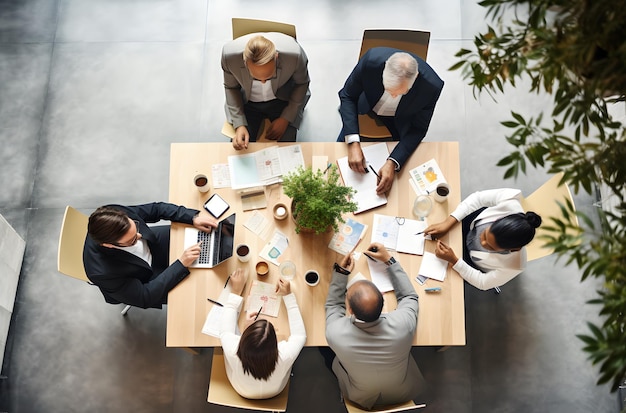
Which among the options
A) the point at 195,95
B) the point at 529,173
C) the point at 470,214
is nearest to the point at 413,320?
the point at 470,214

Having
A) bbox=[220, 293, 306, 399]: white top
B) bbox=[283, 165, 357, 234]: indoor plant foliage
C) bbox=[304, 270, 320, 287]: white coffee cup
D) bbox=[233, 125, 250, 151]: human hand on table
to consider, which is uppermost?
bbox=[233, 125, 250, 151]: human hand on table

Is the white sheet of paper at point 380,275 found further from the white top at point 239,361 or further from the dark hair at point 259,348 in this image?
the dark hair at point 259,348

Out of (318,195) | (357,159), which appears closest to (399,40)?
(357,159)

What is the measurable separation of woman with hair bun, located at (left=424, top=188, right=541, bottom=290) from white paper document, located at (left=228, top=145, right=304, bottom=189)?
33.7 inches

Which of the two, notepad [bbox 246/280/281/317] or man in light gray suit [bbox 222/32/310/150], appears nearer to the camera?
notepad [bbox 246/280/281/317]

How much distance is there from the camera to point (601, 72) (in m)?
1.26

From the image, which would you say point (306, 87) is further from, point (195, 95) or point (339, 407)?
point (339, 407)

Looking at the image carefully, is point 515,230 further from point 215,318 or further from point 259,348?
point 215,318

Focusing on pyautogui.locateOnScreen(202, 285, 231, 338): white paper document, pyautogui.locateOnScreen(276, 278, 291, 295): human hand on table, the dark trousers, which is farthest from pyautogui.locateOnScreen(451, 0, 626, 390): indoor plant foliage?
the dark trousers

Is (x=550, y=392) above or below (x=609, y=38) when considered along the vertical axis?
below

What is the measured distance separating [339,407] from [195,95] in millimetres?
2550

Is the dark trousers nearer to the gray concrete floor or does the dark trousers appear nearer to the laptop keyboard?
the gray concrete floor

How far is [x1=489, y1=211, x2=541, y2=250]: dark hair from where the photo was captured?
2.40m

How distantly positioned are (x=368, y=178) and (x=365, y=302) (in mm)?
794
